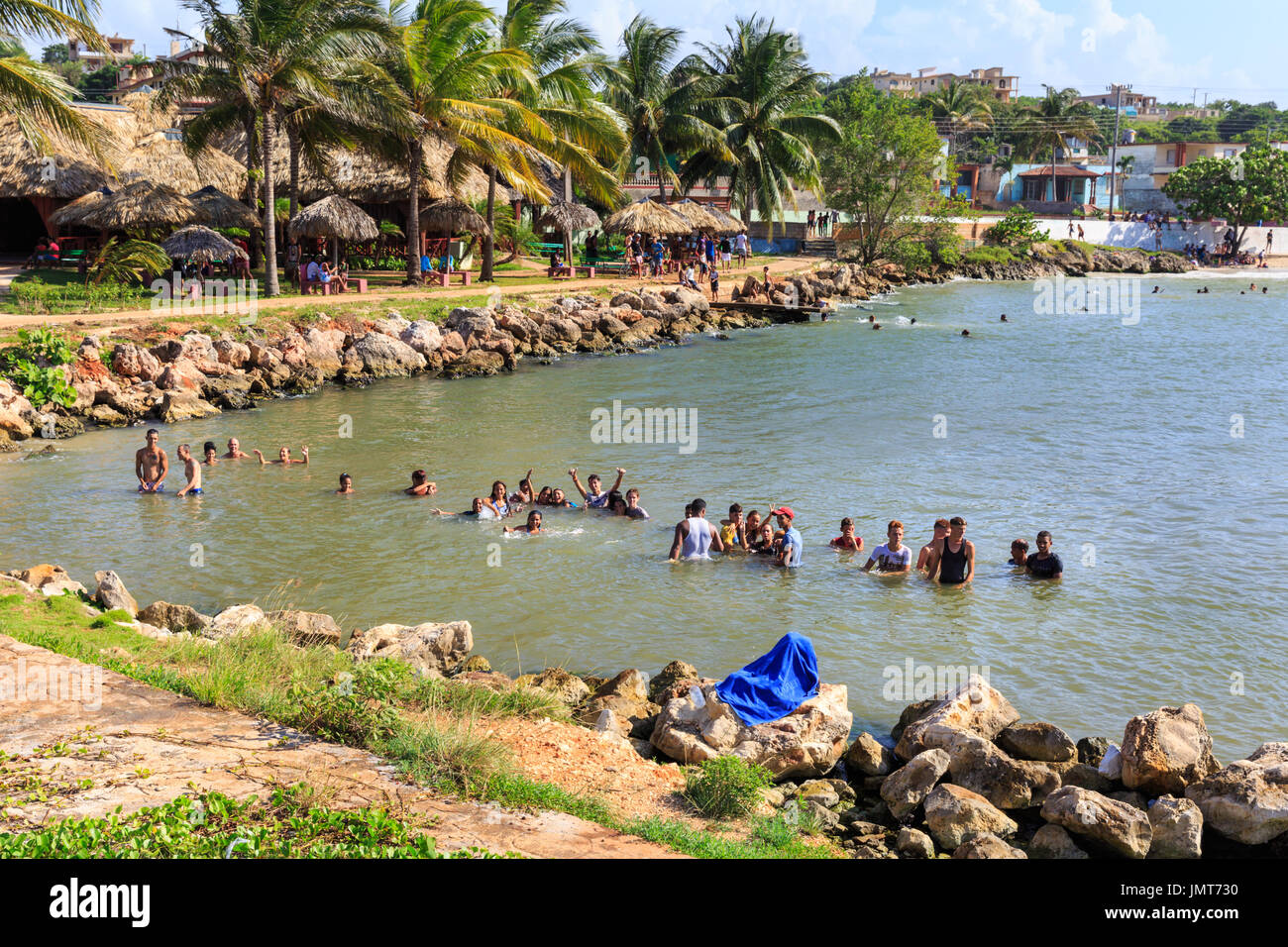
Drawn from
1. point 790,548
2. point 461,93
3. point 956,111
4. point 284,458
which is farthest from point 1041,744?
point 956,111

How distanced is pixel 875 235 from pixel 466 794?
53.9 m

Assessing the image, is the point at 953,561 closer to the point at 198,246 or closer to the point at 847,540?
the point at 847,540

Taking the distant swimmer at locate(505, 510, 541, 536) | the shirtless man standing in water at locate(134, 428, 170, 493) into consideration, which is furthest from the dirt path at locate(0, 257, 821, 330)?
the distant swimmer at locate(505, 510, 541, 536)

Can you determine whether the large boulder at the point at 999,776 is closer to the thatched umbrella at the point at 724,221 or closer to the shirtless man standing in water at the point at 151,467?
the shirtless man standing in water at the point at 151,467

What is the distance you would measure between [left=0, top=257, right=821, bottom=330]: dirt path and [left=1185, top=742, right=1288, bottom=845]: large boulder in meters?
23.1

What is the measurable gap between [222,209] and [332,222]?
3.45 meters

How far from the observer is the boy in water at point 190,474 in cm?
1683

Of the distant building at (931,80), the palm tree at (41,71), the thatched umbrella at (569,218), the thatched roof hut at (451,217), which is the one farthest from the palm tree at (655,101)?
the distant building at (931,80)

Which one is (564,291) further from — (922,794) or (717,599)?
(922,794)

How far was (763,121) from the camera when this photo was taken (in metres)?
48.4

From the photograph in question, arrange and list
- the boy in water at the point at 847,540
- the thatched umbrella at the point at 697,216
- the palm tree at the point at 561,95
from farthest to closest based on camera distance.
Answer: the thatched umbrella at the point at 697,216 → the palm tree at the point at 561,95 → the boy in water at the point at 847,540

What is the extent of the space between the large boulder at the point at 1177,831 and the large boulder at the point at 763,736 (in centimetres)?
241

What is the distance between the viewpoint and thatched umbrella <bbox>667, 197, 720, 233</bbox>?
43.0 m

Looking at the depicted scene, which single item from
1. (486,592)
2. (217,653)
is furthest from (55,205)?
(217,653)
